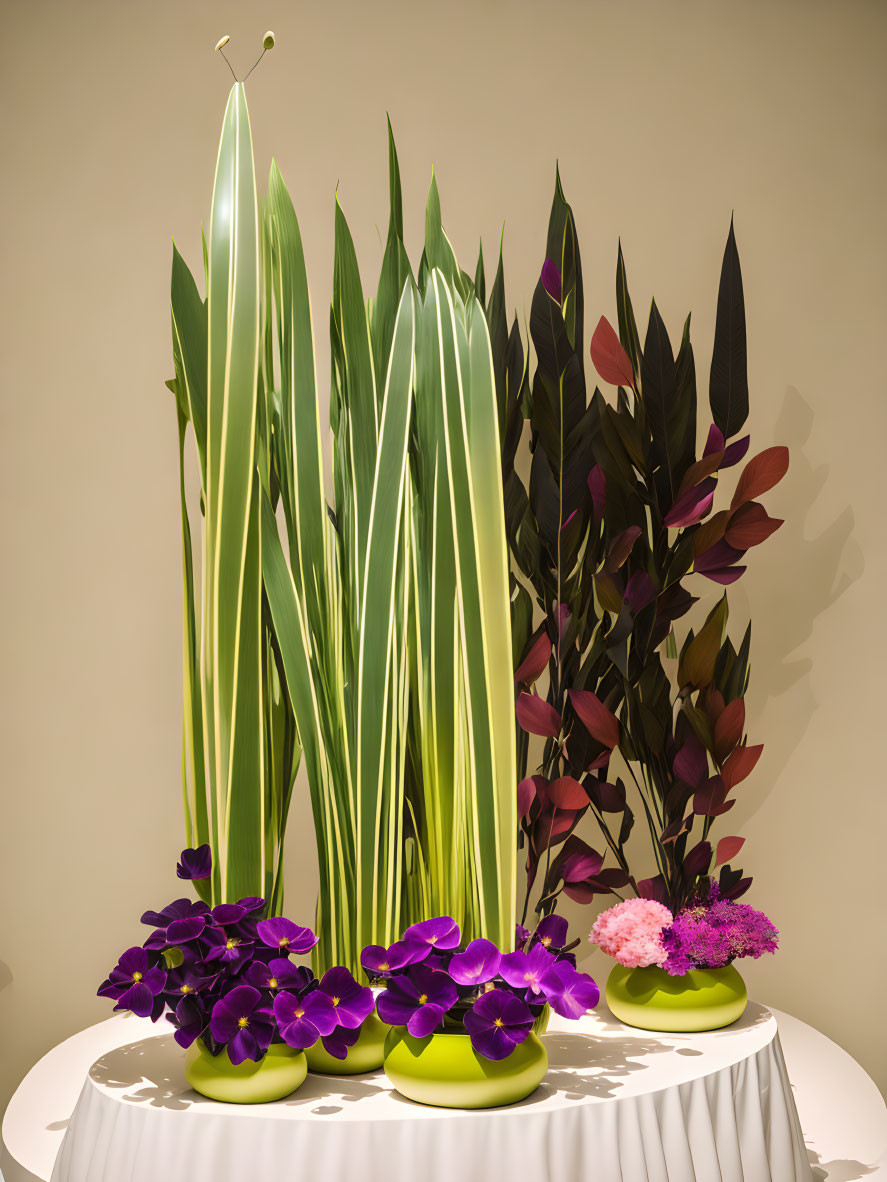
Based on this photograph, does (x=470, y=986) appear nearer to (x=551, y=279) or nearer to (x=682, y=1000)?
(x=682, y=1000)

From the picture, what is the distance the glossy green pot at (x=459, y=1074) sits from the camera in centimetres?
101

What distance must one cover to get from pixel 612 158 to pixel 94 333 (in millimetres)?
1085

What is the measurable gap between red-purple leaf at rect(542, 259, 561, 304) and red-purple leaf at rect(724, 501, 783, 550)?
0.43 metres

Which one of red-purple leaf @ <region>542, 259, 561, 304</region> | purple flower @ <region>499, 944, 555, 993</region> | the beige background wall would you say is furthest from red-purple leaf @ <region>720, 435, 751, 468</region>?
purple flower @ <region>499, 944, 555, 993</region>

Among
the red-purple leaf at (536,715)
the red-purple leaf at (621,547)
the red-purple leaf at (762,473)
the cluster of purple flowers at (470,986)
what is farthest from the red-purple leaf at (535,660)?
the cluster of purple flowers at (470,986)

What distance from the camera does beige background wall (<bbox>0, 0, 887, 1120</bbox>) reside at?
182 cm

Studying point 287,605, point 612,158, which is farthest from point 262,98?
point 287,605

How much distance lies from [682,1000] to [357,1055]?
0.48 metres

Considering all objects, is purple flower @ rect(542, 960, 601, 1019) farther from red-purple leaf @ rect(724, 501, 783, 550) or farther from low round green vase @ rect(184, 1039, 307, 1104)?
red-purple leaf @ rect(724, 501, 783, 550)

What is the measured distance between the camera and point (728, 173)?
1.92 metres

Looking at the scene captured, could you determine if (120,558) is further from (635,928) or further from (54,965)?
(635,928)

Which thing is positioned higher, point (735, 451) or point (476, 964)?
point (735, 451)

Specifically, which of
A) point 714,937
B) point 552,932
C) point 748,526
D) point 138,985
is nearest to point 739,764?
point 714,937

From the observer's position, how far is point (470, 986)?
1074mm
